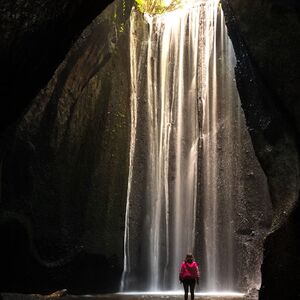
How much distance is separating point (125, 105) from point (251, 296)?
29.1 feet

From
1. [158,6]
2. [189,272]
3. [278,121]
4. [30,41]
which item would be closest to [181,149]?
[158,6]

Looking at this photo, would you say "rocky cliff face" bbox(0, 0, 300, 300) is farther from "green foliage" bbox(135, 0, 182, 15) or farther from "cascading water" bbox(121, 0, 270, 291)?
"green foliage" bbox(135, 0, 182, 15)

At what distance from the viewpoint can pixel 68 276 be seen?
14.2 meters

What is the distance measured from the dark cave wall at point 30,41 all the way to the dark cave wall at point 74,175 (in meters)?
7.71

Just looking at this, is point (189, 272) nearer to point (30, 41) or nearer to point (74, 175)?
point (74, 175)

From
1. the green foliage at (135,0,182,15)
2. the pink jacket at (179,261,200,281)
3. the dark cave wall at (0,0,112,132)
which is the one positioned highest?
the green foliage at (135,0,182,15)

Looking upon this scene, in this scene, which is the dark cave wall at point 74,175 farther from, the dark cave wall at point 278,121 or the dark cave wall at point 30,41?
the dark cave wall at point 30,41

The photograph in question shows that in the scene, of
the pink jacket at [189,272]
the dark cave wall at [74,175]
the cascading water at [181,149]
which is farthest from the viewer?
the cascading water at [181,149]

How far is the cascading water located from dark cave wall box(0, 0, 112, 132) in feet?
40.0

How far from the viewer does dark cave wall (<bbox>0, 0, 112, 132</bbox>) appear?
15.8 feet

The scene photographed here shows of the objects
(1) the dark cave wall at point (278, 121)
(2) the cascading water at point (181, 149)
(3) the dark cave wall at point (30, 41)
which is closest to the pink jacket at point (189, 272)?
(1) the dark cave wall at point (278, 121)

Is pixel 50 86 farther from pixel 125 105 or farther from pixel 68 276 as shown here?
pixel 68 276

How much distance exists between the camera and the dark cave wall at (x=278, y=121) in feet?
21.7

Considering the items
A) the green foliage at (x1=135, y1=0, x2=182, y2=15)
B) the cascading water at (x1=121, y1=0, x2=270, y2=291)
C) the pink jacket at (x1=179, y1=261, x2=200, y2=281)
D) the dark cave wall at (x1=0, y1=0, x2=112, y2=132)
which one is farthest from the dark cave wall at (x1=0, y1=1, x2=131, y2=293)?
the dark cave wall at (x1=0, y1=0, x2=112, y2=132)
